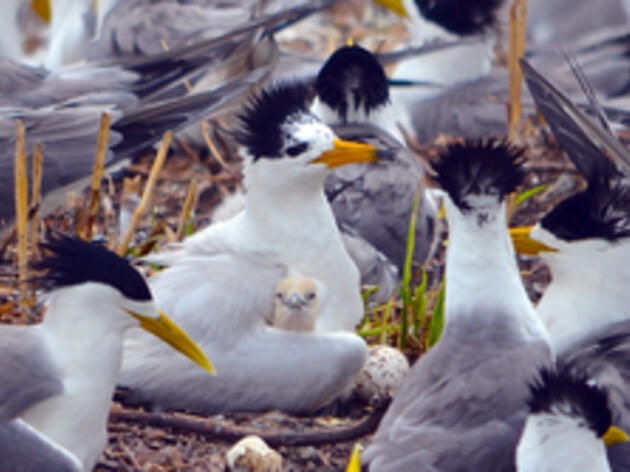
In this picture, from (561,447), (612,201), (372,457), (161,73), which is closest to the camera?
(561,447)

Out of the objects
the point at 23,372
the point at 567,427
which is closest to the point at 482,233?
the point at 567,427

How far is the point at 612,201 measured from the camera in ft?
11.3

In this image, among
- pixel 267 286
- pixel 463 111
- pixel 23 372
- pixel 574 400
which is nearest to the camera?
pixel 574 400

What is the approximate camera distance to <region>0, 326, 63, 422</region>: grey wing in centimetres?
279

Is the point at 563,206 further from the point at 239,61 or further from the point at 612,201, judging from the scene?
the point at 239,61

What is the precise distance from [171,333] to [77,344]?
0.91 ft

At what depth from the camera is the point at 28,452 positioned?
273cm

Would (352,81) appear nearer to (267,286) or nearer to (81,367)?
(267,286)

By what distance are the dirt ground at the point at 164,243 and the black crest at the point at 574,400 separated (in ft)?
3.17

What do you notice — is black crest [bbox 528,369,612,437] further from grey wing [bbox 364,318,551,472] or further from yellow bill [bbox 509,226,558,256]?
yellow bill [bbox 509,226,558,256]

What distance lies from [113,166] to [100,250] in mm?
1477

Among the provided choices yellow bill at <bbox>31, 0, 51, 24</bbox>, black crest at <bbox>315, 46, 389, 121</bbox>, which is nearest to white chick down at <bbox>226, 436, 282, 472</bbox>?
black crest at <bbox>315, 46, 389, 121</bbox>

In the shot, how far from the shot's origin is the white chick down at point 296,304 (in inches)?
139

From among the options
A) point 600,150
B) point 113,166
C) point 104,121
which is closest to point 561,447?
point 600,150
